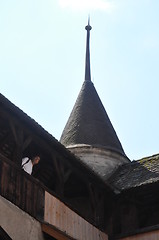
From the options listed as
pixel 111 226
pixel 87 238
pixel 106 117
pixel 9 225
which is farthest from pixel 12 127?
pixel 106 117

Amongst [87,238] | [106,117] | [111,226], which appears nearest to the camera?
[87,238]

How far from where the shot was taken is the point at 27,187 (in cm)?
1216

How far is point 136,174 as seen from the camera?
16.6 metres

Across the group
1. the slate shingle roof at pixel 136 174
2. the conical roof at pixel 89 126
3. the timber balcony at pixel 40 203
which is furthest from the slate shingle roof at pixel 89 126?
the timber balcony at pixel 40 203

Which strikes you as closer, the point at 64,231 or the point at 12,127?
the point at 12,127

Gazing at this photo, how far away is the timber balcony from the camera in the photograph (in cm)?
1160

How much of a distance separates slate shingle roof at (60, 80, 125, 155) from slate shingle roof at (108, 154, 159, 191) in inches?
46.9

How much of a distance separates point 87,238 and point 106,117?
695 cm

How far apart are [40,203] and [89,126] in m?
7.27

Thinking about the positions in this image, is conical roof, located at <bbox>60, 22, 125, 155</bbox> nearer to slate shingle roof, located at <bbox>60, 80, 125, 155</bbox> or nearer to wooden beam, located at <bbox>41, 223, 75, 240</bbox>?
slate shingle roof, located at <bbox>60, 80, 125, 155</bbox>

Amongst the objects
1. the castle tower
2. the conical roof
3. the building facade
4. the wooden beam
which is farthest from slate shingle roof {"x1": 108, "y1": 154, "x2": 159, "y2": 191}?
the wooden beam

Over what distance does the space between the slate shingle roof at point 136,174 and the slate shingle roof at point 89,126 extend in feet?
3.90

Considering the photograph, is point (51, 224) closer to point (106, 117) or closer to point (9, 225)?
point (9, 225)

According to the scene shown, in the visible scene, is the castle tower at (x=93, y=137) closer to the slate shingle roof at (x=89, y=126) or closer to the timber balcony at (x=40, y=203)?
the slate shingle roof at (x=89, y=126)
